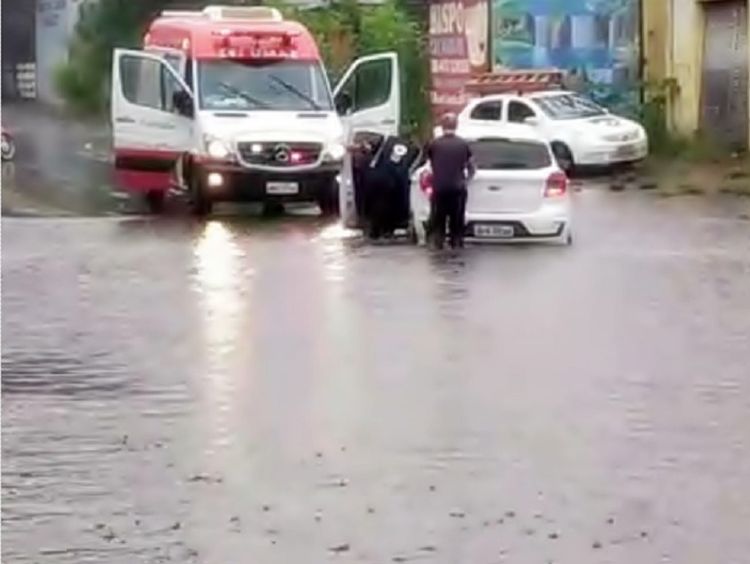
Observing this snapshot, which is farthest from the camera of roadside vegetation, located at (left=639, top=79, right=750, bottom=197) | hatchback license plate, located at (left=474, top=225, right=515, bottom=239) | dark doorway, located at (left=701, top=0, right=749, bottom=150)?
dark doorway, located at (left=701, top=0, right=749, bottom=150)

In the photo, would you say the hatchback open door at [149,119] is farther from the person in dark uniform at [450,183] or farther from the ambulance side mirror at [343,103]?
the person in dark uniform at [450,183]

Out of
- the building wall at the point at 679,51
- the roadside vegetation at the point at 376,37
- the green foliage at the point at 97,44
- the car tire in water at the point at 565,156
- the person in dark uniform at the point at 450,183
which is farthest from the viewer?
the green foliage at the point at 97,44

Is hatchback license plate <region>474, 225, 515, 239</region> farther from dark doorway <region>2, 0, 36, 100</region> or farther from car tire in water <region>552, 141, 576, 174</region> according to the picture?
dark doorway <region>2, 0, 36, 100</region>

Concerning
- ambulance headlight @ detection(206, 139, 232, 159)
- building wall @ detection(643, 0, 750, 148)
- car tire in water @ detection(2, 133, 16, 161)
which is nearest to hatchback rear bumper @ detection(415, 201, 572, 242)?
ambulance headlight @ detection(206, 139, 232, 159)

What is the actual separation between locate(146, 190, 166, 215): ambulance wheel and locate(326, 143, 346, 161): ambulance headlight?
10.4 feet

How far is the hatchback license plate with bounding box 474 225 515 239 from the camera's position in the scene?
88.1 ft

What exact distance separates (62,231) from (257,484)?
19373 mm

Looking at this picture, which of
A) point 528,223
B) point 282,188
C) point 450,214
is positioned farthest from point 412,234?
point 282,188

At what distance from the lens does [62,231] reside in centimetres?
3006

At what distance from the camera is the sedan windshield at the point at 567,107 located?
141 feet

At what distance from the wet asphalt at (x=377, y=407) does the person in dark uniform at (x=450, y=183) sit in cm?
62

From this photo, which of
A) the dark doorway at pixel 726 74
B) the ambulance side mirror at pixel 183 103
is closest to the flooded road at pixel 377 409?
the ambulance side mirror at pixel 183 103

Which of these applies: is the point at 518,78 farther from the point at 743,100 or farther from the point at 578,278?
the point at 578,278

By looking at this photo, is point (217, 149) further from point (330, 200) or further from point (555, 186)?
point (555, 186)
